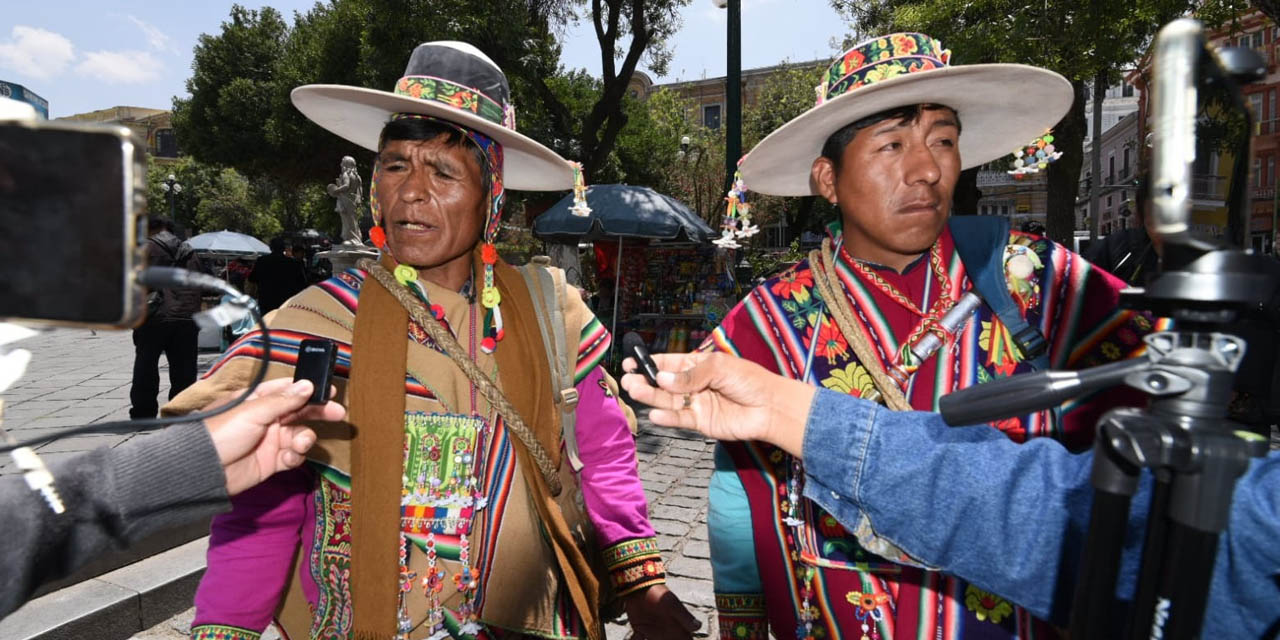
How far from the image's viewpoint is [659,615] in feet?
6.79

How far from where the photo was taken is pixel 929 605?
1672mm

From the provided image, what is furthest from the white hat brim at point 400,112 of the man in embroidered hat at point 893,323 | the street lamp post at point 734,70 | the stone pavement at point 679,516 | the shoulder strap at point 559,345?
the street lamp post at point 734,70

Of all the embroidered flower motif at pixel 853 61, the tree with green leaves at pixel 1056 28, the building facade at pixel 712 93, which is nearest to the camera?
the embroidered flower motif at pixel 853 61

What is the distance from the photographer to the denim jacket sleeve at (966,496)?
1.00 meters

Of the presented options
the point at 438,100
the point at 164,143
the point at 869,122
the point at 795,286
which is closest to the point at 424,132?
the point at 438,100

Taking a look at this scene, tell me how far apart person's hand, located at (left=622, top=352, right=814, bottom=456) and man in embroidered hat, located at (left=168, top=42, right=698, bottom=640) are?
786 millimetres

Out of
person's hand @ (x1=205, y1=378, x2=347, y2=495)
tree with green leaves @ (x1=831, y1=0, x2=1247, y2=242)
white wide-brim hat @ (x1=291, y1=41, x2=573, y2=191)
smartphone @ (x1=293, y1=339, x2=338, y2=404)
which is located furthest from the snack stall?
person's hand @ (x1=205, y1=378, x2=347, y2=495)

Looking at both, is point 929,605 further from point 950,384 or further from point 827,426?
point 827,426

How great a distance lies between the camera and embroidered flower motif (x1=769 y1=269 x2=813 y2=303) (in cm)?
204

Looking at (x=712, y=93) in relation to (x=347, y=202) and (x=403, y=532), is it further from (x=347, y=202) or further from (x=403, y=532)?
(x=403, y=532)

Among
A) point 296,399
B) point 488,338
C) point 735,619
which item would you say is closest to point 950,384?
point 735,619

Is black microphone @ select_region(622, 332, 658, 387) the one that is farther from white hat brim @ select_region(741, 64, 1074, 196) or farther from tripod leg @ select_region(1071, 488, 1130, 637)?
white hat brim @ select_region(741, 64, 1074, 196)

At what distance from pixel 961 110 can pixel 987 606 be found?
4.54 ft

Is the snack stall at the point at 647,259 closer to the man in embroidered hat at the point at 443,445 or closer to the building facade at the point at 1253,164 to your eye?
the man in embroidered hat at the point at 443,445
